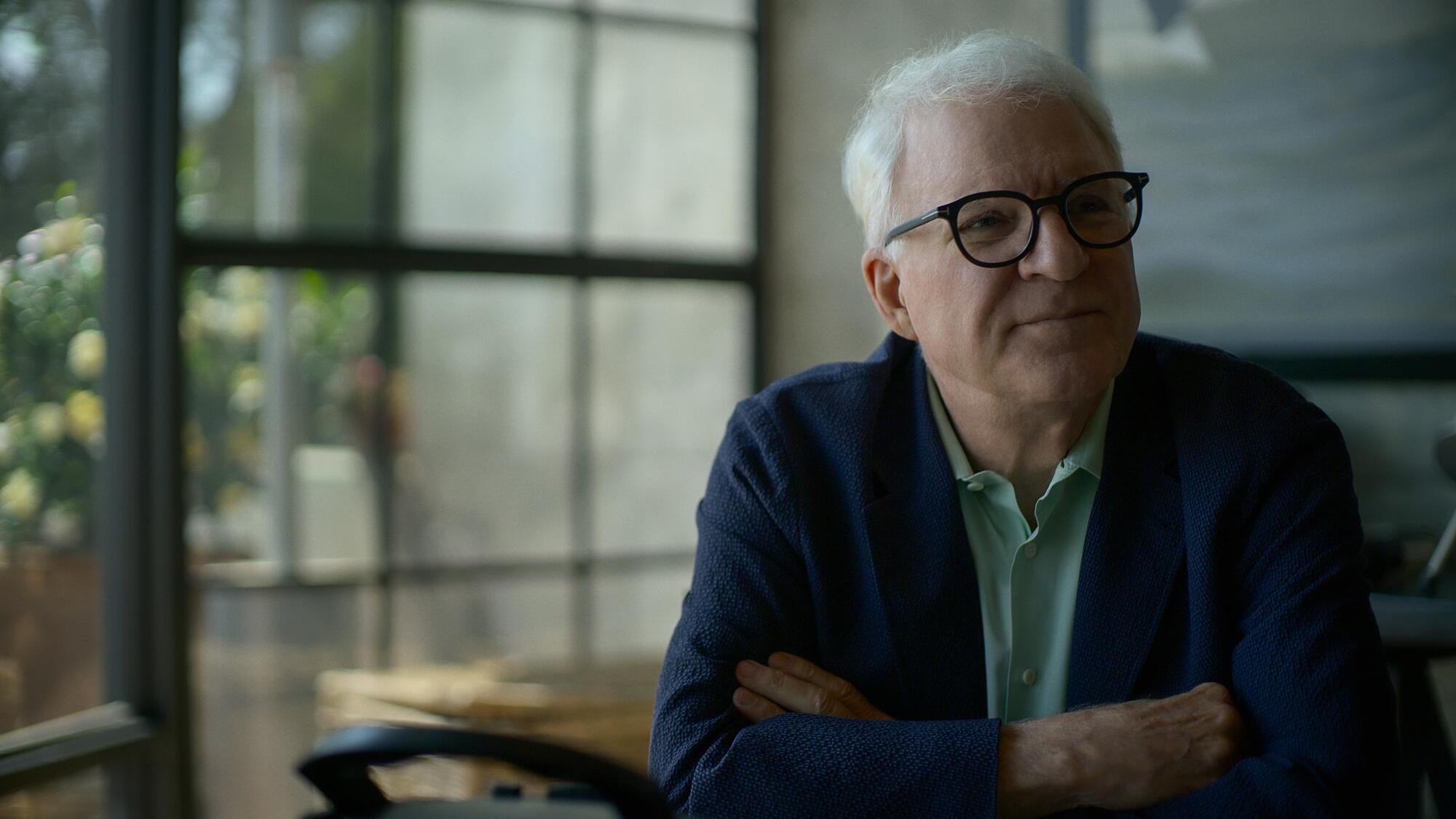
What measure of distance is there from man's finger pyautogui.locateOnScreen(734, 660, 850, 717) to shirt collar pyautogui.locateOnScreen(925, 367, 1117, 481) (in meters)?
0.32

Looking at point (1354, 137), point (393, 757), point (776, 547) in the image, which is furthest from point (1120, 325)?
point (1354, 137)

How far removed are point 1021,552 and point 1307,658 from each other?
12.5 inches

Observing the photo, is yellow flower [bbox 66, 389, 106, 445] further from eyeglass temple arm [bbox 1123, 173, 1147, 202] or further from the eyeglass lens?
eyeglass temple arm [bbox 1123, 173, 1147, 202]

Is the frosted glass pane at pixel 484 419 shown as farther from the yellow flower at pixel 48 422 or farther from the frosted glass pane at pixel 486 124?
the yellow flower at pixel 48 422

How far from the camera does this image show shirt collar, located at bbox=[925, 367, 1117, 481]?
4.40 feet

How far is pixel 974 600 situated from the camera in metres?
1.32

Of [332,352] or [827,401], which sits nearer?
[827,401]

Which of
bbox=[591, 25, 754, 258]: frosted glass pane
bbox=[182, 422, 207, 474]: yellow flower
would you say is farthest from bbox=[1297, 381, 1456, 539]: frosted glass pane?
bbox=[182, 422, 207, 474]: yellow flower

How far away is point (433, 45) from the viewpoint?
146 inches

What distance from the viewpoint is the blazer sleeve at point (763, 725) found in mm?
1120

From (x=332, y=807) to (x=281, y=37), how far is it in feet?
10.6

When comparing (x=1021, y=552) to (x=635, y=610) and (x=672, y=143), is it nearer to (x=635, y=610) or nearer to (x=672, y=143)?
(x=635, y=610)

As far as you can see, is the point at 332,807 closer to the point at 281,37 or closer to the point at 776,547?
the point at 776,547

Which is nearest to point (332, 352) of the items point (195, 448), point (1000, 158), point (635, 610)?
point (195, 448)
